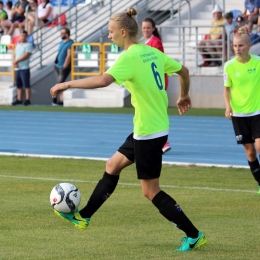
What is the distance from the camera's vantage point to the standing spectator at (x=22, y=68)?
27625 mm

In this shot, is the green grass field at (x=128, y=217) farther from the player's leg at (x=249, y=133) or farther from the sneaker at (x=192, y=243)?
the player's leg at (x=249, y=133)

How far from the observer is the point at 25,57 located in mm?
27719

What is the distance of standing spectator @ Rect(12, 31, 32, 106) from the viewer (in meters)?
27.6

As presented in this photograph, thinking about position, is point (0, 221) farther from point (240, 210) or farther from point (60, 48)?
point (60, 48)

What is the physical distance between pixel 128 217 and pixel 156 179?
1.76 meters

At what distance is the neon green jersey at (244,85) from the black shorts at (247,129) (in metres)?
0.07

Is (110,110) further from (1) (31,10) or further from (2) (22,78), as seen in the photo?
(1) (31,10)

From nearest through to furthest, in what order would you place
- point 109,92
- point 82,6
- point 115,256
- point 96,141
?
point 115,256
point 96,141
point 109,92
point 82,6

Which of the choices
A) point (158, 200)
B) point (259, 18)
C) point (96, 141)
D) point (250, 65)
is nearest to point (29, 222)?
point (158, 200)

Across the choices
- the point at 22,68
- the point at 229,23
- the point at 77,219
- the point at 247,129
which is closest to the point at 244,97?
the point at 247,129

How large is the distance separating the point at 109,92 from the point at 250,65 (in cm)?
1670

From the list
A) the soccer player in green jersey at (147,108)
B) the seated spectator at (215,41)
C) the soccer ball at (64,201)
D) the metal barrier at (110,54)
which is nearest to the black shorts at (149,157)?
the soccer player in green jersey at (147,108)

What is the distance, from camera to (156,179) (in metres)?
7.20

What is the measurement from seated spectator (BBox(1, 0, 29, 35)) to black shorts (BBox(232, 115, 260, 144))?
22.5 m
